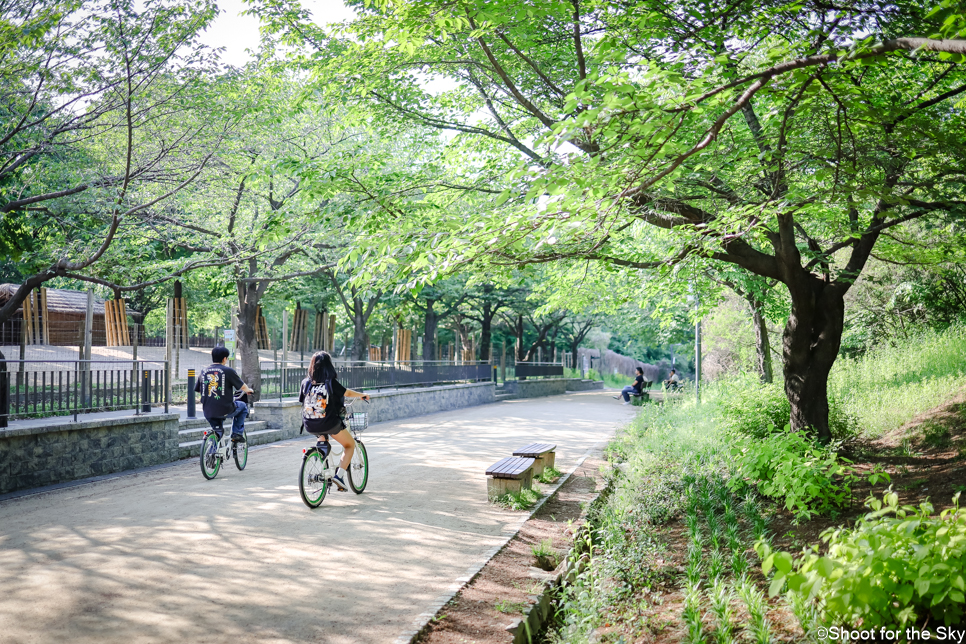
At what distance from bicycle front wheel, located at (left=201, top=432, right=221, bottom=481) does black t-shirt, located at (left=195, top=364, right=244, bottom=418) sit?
0.35 metres

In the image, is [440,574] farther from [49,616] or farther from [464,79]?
[464,79]

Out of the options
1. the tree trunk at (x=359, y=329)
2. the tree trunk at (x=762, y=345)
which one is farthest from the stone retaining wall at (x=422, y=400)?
the tree trunk at (x=762, y=345)

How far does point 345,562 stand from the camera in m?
5.62

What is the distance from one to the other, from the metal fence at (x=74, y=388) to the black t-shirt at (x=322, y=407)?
4.37m

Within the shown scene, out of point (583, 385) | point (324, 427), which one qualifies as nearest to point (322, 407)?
point (324, 427)

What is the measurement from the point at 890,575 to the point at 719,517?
141 inches

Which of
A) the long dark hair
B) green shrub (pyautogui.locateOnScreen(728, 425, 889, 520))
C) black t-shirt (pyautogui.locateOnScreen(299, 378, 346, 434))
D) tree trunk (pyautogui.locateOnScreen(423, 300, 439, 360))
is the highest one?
tree trunk (pyautogui.locateOnScreen(423, 300, 439, 360))

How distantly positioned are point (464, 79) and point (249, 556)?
7.29 m

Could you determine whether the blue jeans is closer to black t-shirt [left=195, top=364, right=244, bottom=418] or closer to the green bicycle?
black t-shirt [left=195, top=364, right=244, bottom=418]

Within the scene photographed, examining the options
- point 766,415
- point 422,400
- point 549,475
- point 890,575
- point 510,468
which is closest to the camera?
point 890,575

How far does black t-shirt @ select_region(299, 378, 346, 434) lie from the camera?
305 inches

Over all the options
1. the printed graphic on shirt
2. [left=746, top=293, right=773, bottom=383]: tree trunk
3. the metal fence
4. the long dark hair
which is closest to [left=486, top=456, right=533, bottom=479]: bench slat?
the printed graphic on shirt

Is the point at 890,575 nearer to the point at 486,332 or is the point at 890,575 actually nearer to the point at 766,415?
the point at 766,415

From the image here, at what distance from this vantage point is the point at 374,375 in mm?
19375
